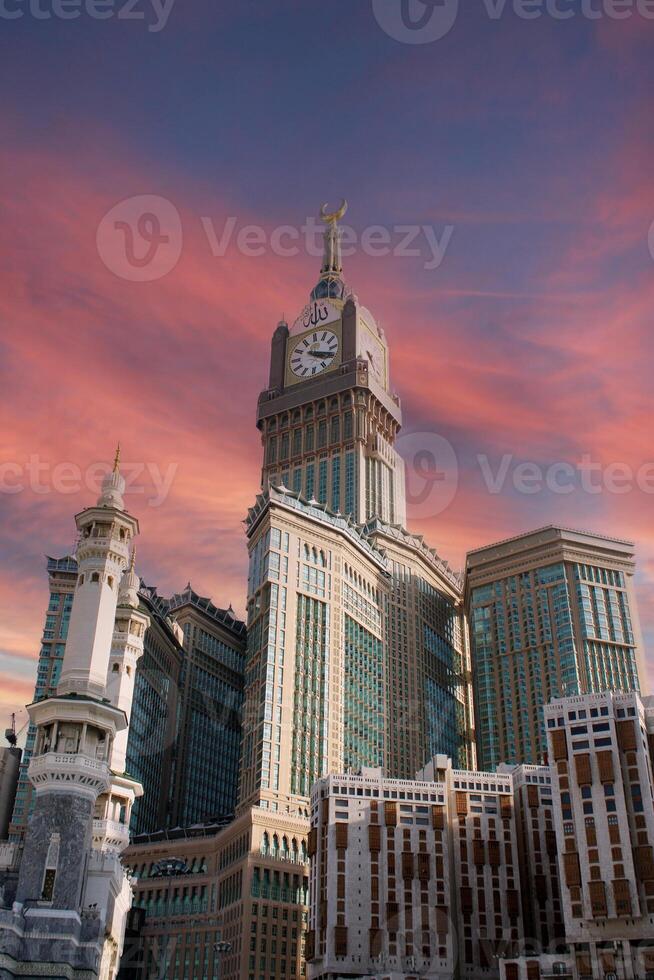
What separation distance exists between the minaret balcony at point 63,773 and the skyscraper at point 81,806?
90 mm

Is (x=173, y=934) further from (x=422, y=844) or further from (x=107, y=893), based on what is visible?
(x=107, y=893)

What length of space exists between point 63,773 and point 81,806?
11.1ft

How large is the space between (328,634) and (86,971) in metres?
85.9

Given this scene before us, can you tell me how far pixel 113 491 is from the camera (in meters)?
109

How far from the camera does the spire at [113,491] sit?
108 metres

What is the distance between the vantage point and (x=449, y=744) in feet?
639

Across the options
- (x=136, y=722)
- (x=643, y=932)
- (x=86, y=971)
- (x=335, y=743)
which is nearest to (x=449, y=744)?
(x=335, y=743)

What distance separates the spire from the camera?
10806 cm

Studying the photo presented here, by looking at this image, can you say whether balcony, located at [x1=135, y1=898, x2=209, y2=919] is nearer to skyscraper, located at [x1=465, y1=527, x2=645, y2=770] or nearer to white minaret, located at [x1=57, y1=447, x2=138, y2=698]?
skyscraper, located at [x1=465, y1=527, x2=645, y2=770]

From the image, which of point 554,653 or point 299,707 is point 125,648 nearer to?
point 299,707

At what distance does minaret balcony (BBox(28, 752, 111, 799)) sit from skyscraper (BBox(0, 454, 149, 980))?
90 millimetres

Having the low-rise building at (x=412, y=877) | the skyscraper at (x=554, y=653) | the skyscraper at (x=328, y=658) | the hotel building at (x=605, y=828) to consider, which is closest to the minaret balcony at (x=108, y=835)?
the low-rise building at (x=412, y=877)

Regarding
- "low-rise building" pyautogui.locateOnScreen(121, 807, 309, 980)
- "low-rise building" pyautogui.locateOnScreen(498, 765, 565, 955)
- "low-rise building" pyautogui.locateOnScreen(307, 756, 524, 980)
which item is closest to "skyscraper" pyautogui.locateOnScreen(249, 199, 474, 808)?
"low-rise building" pyautogui.locateOnScreen(121, 807, 309, 980)

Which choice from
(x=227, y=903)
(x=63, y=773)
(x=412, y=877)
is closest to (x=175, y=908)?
(x=227, y=903)
